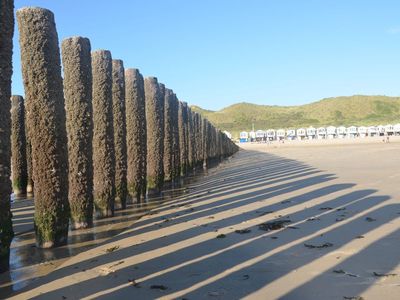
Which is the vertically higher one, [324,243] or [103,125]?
[103,125]

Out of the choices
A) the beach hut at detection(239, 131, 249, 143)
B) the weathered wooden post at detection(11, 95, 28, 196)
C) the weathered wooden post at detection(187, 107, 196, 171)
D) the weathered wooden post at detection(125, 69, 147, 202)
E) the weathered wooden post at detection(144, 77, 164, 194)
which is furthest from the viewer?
the beach hut at detection(239, 131, 249, 143)

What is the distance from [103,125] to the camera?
1017 cm

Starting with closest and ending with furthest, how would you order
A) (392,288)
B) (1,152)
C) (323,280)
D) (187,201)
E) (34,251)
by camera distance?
(392,288), (323,280), (1,152), (34,251), (187,201)

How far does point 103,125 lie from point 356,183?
306 inches

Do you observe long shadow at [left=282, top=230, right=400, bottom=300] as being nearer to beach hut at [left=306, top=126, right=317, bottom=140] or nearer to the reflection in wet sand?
the reflection in wet sand

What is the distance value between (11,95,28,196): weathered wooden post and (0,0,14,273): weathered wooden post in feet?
36.6

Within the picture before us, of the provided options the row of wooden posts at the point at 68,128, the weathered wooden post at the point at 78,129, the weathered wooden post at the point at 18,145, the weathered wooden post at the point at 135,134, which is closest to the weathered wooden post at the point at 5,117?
the row of wooden posts at the point at 68,128

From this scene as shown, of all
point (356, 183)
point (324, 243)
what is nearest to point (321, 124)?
point (356, 183)

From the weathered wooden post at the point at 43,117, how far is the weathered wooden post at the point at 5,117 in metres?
1.42

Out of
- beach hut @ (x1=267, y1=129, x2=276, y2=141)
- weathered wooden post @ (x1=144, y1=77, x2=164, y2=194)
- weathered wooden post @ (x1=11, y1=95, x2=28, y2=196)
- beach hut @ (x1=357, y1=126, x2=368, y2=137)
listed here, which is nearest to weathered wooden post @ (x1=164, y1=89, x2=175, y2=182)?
weathered wooden post @ (x1=144, y1=77, x2=164, y2=194)

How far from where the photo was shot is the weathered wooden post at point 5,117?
5711 millimetres

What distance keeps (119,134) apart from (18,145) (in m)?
7.07

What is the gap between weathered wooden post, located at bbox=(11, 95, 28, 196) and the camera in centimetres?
1647

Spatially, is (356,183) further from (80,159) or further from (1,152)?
(1,152)
